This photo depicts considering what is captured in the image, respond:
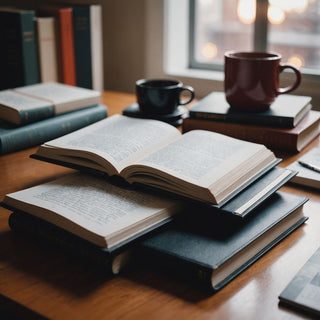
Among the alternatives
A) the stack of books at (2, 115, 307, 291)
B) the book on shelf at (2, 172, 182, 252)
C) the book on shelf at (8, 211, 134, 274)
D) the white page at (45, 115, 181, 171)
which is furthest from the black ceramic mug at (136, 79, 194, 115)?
the book on shelf at (8, 211, 134, 274)

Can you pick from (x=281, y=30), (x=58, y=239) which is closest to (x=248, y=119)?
(x=58, y=239)

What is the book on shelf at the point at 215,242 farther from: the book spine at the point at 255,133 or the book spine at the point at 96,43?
the book spine at the point at 96,43

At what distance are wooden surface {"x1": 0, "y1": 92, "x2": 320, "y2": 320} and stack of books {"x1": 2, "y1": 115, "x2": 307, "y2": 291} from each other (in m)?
0.02

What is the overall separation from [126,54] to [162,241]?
113 centimetres

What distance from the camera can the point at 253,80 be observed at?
3.50 feet

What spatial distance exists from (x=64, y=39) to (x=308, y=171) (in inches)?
32.9

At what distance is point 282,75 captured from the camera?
141cm

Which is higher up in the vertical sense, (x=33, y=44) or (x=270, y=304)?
(x=33, y=44)

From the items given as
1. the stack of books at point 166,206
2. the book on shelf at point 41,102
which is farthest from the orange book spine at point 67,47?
the stack of books at point 166,206

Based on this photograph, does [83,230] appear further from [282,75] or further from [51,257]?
[282,75]

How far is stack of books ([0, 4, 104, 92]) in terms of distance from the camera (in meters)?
1.34

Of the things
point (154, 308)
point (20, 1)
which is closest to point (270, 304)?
point (154, 308)

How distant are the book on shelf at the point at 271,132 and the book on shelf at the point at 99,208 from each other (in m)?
0.39

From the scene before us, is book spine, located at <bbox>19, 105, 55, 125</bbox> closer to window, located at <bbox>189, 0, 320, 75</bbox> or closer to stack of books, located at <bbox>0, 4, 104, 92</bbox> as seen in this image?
stack of books, located at <bbox>0, 4, 104, 92</bbox>
